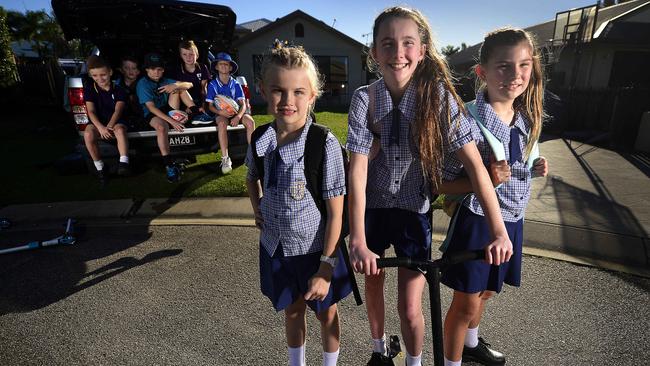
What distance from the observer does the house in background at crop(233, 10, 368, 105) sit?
73.3 feet

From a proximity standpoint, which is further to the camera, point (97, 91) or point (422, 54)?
point (97, 91)

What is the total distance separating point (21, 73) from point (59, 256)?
69.1 ft

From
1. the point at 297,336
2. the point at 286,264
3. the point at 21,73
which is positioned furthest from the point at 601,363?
the point at 21,73

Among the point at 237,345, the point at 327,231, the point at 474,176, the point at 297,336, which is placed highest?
the point at 474,176

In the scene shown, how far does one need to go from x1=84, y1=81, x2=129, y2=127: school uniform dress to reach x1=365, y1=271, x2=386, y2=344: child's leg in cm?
403

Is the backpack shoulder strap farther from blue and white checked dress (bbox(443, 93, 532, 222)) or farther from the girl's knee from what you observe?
the girl's knee

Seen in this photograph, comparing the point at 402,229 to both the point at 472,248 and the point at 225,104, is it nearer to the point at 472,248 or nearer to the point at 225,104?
the point at 472,248

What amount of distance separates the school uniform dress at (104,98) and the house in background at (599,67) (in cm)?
1045

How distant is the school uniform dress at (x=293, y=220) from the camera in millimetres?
1788

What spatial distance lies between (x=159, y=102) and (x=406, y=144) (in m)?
4.45

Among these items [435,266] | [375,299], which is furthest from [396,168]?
[375,299]

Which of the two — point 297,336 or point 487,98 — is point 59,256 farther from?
point 487,98

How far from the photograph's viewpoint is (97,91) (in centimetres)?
452

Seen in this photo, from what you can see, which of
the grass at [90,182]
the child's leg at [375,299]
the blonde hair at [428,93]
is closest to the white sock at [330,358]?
the child's leg at [375,299]
